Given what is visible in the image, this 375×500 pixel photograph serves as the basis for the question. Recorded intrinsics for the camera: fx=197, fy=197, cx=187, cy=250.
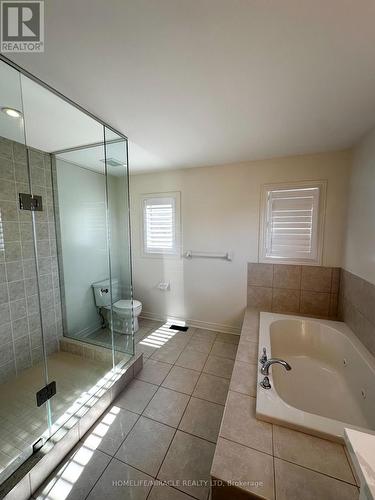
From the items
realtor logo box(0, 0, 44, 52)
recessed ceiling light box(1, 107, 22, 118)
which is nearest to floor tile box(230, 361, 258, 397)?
realtor logo box(0, 0, 44, 52)

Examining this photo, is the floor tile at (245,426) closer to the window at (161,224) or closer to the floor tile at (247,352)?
the floor tile at (247,352)

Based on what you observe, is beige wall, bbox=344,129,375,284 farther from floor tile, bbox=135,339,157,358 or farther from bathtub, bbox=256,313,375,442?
floor tile, bbox=135,339,157,358

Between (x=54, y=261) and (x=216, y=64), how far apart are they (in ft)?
7.73

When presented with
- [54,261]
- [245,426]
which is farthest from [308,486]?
[54,261]

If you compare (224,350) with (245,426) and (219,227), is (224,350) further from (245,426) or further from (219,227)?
(219,227)

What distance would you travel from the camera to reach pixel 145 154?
7.39 ft

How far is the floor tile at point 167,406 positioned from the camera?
5.03 ft

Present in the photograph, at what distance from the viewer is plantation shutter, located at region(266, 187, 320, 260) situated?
2.23 metres

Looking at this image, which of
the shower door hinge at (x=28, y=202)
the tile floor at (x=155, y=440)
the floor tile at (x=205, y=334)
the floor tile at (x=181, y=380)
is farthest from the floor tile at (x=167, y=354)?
the shower door hinge at (x=28, y=202)

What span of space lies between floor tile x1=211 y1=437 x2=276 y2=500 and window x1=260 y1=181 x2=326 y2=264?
6.11ft

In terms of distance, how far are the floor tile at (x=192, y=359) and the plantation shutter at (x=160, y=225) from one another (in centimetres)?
134

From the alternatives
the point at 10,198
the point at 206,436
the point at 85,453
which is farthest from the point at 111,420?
the point at 10,198

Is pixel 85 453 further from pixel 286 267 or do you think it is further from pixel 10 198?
pixel 286 267

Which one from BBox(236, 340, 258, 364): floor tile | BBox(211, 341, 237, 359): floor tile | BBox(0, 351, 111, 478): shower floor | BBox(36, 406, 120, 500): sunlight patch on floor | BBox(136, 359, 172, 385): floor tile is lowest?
BBox(36, 406, 120, 500): sunlight patch on floor
